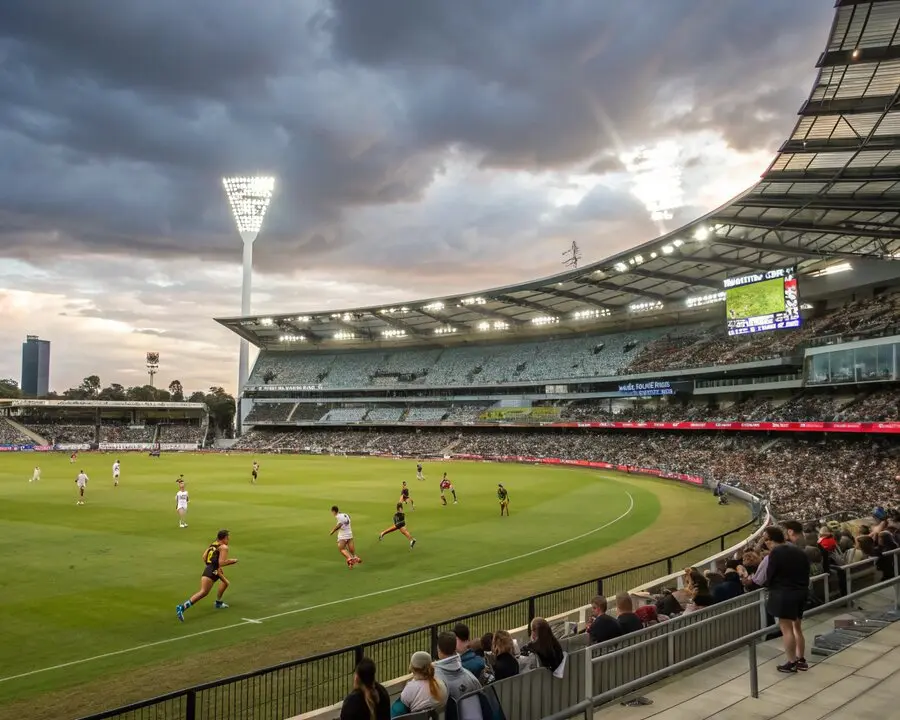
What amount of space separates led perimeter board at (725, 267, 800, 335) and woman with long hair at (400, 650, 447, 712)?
46501 millimetres

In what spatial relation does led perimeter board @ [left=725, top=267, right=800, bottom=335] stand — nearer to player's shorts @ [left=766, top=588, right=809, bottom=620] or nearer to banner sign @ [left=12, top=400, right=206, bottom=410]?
player's shorts @ [left=766, top=588, right=809, bottom=620]

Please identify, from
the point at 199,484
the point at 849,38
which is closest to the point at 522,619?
the point at 849,38

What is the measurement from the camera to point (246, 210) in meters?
107

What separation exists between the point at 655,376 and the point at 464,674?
64936 mm

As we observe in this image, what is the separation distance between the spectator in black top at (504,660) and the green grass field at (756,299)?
4552 centimetres

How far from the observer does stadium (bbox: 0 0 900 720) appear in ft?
32.9

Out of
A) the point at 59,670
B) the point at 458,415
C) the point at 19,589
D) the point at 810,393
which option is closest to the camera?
the point at 59,670

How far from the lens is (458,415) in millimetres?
88938

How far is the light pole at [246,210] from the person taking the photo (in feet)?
339

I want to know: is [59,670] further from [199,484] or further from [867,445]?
[867,445]

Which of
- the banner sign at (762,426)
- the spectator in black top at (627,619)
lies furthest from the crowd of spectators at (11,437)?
the spectator in black top at (627,619)

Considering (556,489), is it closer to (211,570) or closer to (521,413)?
(211,570)

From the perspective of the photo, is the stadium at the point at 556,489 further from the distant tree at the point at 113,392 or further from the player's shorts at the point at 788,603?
the distant tree at the point at 113,392

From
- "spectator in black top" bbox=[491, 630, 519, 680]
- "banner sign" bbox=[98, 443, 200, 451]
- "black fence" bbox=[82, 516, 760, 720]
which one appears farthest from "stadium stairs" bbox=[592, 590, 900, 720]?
"banner sign" bbox=[98, 443, 200, 451]
